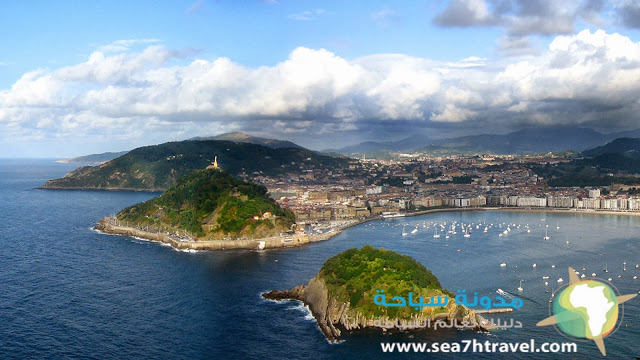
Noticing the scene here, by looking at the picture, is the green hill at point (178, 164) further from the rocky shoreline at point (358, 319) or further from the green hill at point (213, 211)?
the rocky shoreline at point (358, 319)

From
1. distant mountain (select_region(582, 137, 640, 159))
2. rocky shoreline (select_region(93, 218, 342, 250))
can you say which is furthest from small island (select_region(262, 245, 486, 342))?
distant mountain (select_region(582, 137, 640, 159))

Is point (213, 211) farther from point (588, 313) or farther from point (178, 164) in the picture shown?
point (178, 164)

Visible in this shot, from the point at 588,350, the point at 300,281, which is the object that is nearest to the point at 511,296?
the point at 588,350

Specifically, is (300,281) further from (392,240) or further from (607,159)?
(607,159)

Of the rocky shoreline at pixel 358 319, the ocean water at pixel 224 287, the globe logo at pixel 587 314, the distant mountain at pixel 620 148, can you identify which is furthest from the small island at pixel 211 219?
the distant mountain at pixel 620 148

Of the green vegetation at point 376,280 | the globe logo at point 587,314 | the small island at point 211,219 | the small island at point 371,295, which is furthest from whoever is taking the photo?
the small island at point 211,219

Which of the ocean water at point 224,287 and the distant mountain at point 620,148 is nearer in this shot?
the ocean water at point 224,287

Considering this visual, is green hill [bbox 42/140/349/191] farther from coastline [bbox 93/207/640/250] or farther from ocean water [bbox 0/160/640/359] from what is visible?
coastline [bbox 93/207/640/250]
